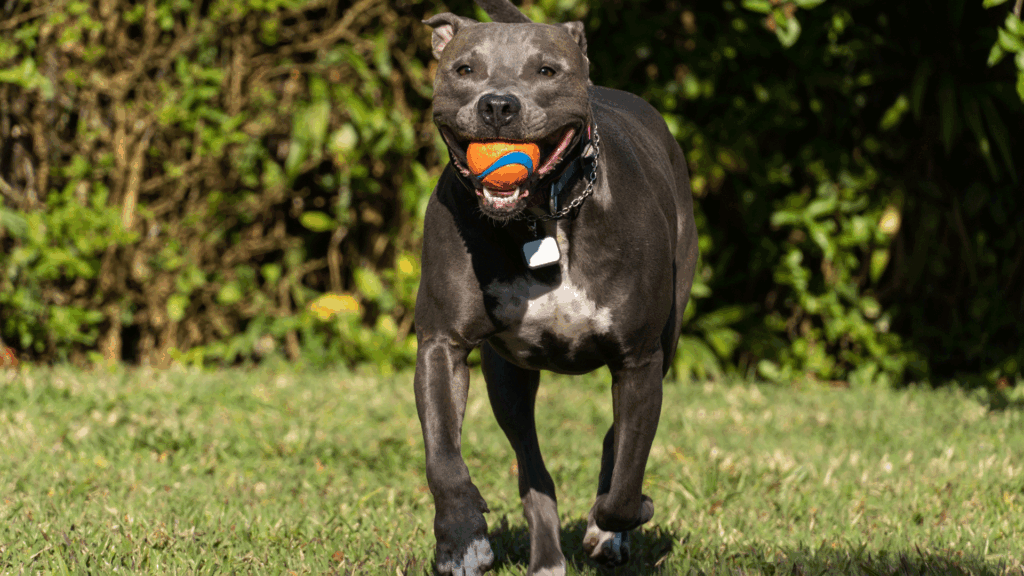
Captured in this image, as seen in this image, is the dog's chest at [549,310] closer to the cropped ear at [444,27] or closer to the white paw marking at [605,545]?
the cropped ear at [444,27]

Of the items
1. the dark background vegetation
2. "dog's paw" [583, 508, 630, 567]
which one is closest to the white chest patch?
"dog's paw" [583, 508, 630, 567]

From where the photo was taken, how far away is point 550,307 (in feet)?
9.25

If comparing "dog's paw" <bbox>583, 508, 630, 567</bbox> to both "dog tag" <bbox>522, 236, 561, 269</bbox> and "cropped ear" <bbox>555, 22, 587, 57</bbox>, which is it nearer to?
"dog tag" <bbox>522, 236, 561, 269</bbox>

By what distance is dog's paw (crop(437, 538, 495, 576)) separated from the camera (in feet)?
8.61

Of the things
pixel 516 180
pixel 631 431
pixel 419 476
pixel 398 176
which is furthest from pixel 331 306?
pixel 516 180

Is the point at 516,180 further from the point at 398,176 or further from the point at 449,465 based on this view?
the point at 398,176

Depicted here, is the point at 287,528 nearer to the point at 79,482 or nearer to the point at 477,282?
the point at 79,482

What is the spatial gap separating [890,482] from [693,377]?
3.01m

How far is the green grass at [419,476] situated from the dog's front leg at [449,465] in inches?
25.6

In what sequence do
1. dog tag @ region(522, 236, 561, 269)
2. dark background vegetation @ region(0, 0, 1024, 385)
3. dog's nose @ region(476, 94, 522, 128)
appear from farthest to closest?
dark background vegetation @ region(0, 0, 1024, 385) → dog tag @ region(522, 236, 561, 269) → dog's nose @ region(476, 94, 522, 128)

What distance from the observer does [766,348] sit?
739cm

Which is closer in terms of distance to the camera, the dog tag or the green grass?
the dog tag

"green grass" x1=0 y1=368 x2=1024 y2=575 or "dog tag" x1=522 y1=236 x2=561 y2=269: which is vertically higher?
"dog tag" x1=522 y1=236 x2=561 y2=269

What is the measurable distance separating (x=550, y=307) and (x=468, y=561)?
26.5 inches
